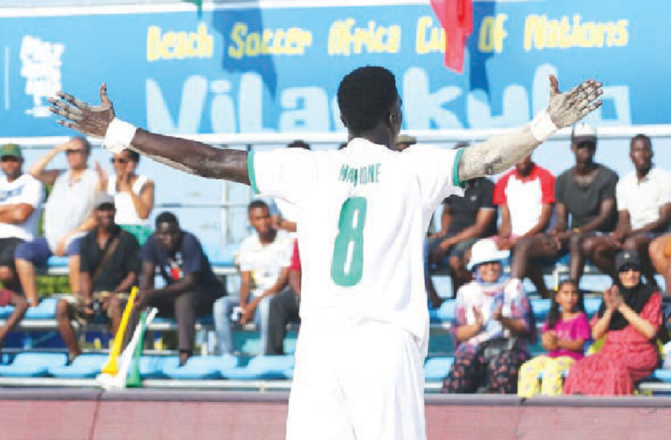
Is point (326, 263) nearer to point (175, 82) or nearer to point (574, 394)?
point (574, 394)

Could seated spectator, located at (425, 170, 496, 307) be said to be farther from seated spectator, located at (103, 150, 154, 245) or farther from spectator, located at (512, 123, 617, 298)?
seated spectator, located at (103, 150, 154, 245)

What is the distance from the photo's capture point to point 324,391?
5117 millimetres

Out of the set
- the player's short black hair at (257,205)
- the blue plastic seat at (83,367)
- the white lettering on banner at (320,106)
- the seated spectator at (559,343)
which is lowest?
the blue plastic seat at (83,367)

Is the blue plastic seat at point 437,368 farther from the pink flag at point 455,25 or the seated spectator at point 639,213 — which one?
the pink flag at point 455,25

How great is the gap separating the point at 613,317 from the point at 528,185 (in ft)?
5.27

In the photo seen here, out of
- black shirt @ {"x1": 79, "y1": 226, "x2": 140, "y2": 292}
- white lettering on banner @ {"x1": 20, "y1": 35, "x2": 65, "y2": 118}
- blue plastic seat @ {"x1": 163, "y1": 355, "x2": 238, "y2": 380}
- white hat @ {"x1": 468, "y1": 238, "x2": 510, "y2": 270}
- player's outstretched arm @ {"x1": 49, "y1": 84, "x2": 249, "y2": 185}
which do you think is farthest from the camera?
white lettering on banner @ {"x1": 20, "y1": 35, "x2": 65, "y2": 118}

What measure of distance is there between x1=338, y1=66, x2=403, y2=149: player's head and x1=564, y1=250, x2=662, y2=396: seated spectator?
5.75 metres

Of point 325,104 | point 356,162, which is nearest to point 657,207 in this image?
point 325,104

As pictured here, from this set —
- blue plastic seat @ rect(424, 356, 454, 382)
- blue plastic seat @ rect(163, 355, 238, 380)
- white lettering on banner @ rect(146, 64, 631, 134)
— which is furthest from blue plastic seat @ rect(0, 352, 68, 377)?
blue plastic seat @ rect(424, 356, 454, 382)

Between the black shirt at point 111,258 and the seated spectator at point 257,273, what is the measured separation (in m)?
0.91

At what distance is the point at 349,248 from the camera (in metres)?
5.20

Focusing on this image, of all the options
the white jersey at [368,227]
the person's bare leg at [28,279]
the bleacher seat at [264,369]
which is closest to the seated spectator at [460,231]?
the bleacher seat at [264,369]

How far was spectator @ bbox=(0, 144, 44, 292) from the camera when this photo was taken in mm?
13484

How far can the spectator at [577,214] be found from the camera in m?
12.0
